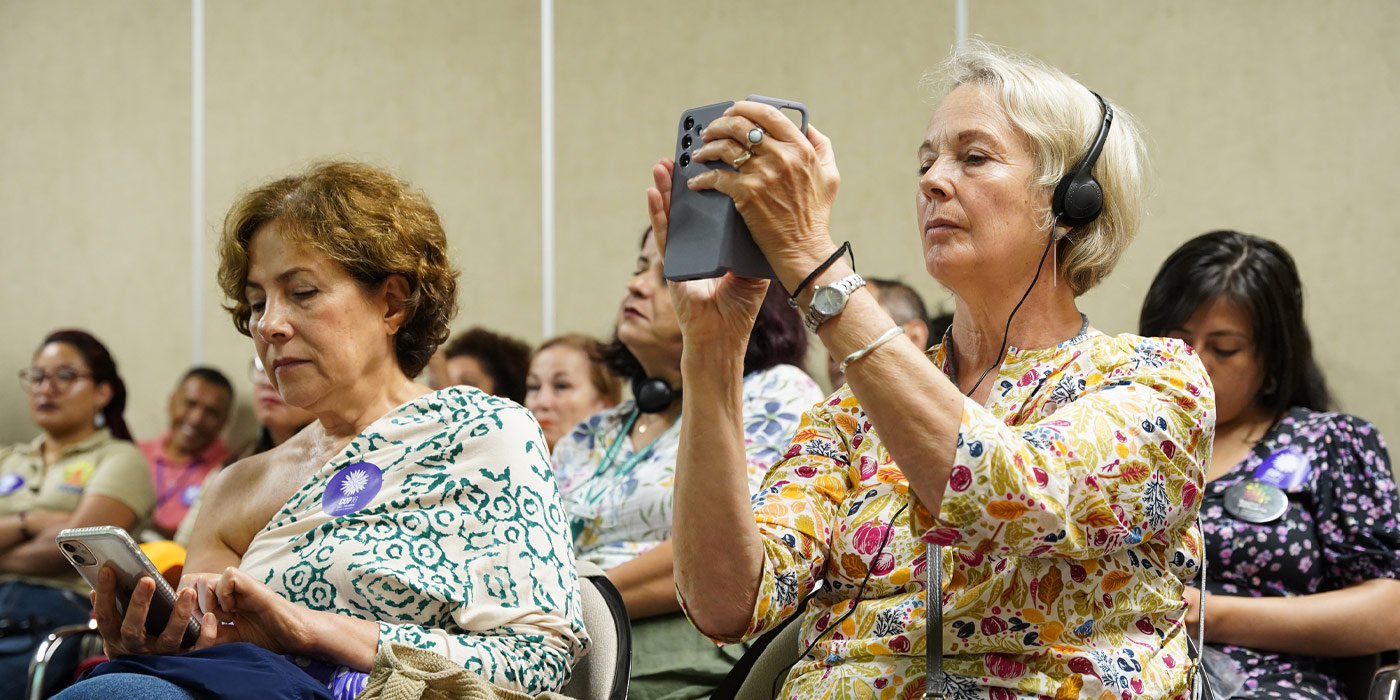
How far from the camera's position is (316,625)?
1479 millimetres

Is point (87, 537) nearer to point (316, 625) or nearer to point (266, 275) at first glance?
point (316, 625)

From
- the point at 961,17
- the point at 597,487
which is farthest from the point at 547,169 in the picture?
the point at 597,487

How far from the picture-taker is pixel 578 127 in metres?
4.57

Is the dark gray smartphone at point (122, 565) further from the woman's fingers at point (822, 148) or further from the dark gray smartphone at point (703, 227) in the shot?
the woman's fingers at point (822, 148)

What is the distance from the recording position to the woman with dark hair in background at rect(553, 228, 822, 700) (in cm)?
216

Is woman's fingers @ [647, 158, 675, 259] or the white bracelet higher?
woman's fingers @ [647, 158, 675, 259]

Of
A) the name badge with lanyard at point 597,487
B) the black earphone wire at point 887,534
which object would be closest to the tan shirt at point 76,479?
the name badge with lanyard at point 597,487

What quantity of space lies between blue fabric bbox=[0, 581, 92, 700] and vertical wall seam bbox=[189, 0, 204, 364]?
179 cm

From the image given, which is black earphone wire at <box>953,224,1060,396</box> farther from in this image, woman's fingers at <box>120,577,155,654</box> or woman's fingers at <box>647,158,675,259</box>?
woman's fingers at <box>120,577,155,654</box>

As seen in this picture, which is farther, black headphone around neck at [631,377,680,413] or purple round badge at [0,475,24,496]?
purple round badge at [0,475,24,496]

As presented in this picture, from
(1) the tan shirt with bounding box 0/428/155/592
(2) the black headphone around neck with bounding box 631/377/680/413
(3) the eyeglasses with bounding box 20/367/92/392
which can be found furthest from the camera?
(3) the eyeglasses with bounding box 20/367/92/392

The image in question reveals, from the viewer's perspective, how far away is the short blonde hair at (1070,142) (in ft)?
4.76

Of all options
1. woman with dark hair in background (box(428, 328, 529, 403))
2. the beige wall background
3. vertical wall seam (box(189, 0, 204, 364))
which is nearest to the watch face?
the beige wall background

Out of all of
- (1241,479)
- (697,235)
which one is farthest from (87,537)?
(1241,479)
